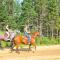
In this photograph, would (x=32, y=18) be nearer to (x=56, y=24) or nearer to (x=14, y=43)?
(x=56, y=24)

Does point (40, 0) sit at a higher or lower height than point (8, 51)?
higher

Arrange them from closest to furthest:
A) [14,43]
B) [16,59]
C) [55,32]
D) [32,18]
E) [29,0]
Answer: [16,59], [14,43], [29,0], [32,18], [55,32]

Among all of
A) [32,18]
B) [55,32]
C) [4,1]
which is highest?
[4,1]

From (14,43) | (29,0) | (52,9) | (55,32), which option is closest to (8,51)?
(14,43)

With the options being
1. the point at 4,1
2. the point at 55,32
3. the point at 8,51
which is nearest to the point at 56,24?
the point at 55,32

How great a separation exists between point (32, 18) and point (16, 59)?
59.4 feet

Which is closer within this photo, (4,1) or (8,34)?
(8,34)

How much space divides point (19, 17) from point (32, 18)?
1.50 m

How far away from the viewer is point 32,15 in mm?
29438

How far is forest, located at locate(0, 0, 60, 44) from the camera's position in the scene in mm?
28545

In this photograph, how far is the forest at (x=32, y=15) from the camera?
2855 cm

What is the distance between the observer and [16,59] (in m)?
13.1

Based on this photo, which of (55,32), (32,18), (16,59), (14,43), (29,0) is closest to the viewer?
(16,59)

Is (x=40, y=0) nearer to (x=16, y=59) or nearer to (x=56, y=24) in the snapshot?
(x=56, y=24)
